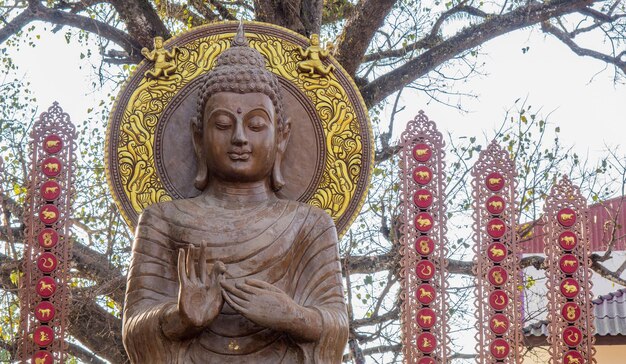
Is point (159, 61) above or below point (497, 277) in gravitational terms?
above

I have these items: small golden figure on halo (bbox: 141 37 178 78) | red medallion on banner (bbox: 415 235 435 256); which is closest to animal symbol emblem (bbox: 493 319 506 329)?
red medallion on banner (bbox: 415 235 435 256)

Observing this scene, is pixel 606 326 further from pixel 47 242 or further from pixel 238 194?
pixel 47 242

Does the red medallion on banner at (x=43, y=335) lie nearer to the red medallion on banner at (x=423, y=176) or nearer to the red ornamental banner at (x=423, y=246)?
the red ornamental banner at (x=423, y=246)

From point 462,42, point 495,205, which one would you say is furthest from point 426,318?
point 462,42

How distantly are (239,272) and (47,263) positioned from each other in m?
1.54

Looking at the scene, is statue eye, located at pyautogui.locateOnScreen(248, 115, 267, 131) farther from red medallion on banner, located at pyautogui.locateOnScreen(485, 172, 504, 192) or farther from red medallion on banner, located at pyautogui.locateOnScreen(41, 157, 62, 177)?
red medallion on banner, located at pyautogui.locateOnScreen(485, 172, 504, 192)

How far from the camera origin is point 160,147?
23.9 ft

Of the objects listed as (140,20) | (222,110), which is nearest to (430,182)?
(222,110)

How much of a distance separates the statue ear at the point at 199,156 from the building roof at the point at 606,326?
11.7ft

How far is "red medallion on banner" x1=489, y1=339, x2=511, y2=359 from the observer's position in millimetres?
7305

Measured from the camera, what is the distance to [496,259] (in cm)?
750

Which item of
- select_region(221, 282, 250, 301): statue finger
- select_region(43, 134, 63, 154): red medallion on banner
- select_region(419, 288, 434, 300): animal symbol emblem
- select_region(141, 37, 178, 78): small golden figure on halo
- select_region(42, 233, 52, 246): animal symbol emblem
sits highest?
select_region(141, 37, 178, 78): small golden figure on halo

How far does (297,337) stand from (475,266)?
1637 mm

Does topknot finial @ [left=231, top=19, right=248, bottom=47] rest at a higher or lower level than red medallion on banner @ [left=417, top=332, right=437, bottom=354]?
higher
